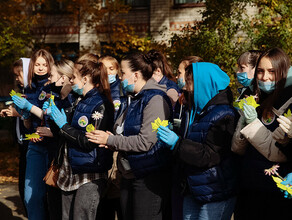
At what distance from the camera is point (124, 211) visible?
351cm

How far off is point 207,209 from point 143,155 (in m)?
0.71

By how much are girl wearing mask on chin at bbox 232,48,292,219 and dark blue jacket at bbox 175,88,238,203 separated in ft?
0.37

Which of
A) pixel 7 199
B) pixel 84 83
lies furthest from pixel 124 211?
pixel 7 199

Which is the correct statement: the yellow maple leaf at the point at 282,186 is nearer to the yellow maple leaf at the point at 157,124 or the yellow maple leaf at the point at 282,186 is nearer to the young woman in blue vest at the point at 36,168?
the yellow maple leaf at the point at 157,124

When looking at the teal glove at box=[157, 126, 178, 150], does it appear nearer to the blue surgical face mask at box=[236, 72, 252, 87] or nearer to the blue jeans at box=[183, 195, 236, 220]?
the blue jeans at box=[183, 195, 236, 220]

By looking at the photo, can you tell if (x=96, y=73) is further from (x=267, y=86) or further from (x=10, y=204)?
(x=10, y=204)

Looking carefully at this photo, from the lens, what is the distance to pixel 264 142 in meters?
2.74

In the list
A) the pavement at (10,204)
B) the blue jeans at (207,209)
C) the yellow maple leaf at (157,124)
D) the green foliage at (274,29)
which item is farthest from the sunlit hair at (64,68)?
the green foliage at (274,29)

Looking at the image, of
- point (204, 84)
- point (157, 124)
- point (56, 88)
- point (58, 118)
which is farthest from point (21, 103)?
point (204, 84)

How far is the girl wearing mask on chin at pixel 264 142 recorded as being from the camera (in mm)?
2748

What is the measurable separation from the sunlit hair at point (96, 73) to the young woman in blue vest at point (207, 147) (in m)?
1.10

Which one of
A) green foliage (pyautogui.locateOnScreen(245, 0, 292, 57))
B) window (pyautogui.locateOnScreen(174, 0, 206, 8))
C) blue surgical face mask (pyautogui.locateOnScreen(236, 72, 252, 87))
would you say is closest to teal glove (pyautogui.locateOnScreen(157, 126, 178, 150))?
blue surgical face mask (pyautogui.locateOnScreen(236, 72, 252, 87))

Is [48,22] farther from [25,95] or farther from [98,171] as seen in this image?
[98,171]

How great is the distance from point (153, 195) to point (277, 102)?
4.27 ft
